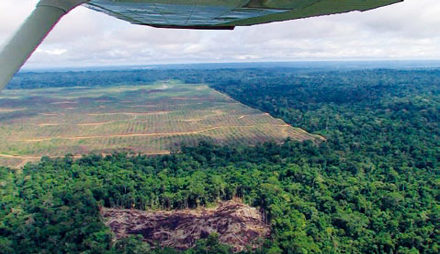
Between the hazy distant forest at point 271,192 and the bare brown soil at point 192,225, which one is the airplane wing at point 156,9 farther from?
the bare brown soil at point 192,225

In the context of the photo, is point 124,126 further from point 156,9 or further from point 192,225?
point 156,9

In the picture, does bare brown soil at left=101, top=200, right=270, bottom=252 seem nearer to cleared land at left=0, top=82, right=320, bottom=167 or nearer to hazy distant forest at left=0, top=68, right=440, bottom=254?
hazy distant forest at left=0, top=68, right=440, bottom=254

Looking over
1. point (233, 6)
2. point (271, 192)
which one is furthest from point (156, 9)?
point (271, 192)

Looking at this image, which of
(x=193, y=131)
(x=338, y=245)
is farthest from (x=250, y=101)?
(x=338, y=245)

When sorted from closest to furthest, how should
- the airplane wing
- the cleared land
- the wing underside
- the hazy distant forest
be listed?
1. the airplane wing
2. the wing underside
3. the hazy distant forest
4. the cleared land

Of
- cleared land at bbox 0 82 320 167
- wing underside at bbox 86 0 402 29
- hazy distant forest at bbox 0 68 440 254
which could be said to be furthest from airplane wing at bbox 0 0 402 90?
cleared land at bbox 0 82 320 167

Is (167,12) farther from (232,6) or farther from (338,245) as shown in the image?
(338,245)
